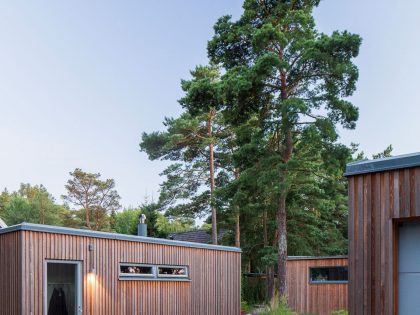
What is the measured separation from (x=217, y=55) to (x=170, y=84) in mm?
6641

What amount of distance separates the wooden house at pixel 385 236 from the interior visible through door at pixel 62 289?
5.15 meters

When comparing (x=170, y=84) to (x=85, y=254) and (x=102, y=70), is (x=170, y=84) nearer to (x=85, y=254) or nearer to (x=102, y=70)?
(x=102, y=70)

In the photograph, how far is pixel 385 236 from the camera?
5.30 metres

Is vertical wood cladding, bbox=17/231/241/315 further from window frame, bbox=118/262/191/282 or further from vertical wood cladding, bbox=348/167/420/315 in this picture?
vertical wood cladding, bbox=348/167/420/315

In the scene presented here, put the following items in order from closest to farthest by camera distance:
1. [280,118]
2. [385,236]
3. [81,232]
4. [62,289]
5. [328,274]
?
[385,236], [81,232], [62,289], [328,274], [280,118]

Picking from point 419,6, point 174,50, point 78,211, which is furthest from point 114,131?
point 419,6

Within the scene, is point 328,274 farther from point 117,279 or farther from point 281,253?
point 117,279

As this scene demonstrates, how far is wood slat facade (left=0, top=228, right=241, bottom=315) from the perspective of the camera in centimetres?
771

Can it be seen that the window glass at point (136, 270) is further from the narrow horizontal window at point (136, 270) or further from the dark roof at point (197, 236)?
the dark roof at point (197, 236)

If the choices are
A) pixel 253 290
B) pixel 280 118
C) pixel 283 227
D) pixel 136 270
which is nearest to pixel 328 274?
pixel 283 227

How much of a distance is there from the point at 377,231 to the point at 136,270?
222 inches

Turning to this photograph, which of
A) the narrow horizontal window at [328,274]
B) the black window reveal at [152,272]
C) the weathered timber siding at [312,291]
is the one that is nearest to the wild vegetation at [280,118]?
the weathered timber siding at [312,291]

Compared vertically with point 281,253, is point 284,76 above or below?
above

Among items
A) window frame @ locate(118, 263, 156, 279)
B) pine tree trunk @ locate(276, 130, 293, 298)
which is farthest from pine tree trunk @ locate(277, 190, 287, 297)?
window frame @ locate(118, 263, 156, 279)
